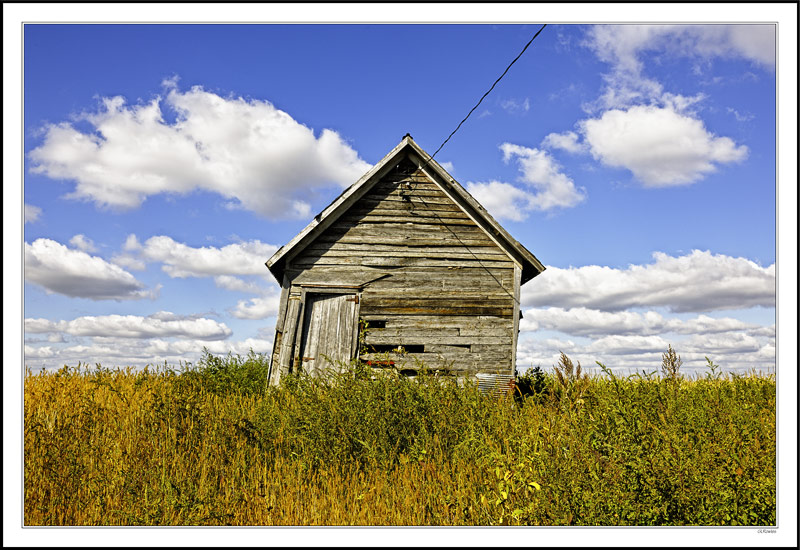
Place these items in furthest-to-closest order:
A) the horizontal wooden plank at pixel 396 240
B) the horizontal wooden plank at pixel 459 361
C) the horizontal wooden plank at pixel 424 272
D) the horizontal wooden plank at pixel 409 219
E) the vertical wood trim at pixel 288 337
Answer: the horizontal wooden plank at pixel 409 219, the horizontal wooden plank at pixel 396 240, the horizontal wooden plank at pixel 424 272, the horizontal wooden plank at pixel 459 361, the vertical wood trim at pixel 288 337

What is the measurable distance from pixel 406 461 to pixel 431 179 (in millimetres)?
7187

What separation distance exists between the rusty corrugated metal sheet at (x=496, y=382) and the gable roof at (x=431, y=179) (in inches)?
97.5

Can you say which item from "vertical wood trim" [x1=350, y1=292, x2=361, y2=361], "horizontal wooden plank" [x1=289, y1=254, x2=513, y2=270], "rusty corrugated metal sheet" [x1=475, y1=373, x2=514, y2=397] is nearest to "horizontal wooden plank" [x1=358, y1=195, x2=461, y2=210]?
"horizontal wooden plank" [x1=289, y1=254, x2=513, y2=270]

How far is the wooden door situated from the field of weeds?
259cm

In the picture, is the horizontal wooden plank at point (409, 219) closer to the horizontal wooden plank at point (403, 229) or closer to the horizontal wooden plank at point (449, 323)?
the horizontal wooden plank at point (403, 229)

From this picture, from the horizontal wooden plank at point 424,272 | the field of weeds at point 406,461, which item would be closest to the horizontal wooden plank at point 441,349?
the horizontal wooden plank at point 424,272

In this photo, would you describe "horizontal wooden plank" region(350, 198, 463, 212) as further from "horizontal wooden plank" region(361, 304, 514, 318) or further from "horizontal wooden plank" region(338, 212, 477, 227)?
"horizontal wooden plank" region(361, 304, 514, 318)

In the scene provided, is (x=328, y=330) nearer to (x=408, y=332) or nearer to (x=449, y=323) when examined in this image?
(x=408, y=332)

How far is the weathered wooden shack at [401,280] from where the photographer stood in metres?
10.2

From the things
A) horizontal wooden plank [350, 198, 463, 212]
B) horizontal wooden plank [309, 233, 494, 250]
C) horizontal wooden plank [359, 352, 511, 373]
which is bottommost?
horizontal wooden plank [359, 352, 511, 373]

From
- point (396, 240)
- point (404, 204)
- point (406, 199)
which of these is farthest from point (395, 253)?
point (406, 199)

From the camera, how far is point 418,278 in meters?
10.5

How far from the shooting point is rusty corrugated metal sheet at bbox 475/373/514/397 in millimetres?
10250
